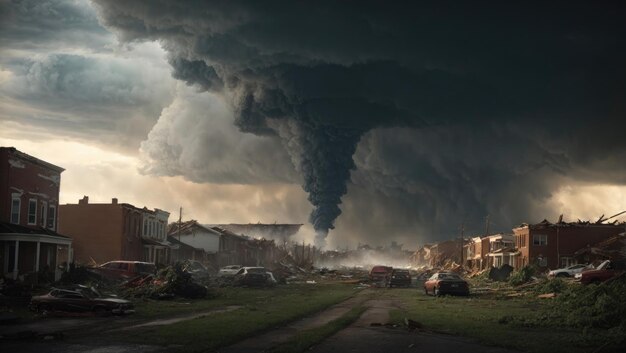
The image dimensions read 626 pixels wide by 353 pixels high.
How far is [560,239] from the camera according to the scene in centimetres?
8788

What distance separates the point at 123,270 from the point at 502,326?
104ft

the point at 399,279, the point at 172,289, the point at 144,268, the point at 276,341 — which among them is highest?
the point at 144,268

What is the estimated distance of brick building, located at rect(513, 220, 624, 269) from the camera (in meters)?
86.4

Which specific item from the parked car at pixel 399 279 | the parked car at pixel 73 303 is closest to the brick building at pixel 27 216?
the parked car at pixel 73 303

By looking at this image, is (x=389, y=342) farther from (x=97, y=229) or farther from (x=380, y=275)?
(x=97, y=229)

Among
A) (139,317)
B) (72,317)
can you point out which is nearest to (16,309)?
(72,317)

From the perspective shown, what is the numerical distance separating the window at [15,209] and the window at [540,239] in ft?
209

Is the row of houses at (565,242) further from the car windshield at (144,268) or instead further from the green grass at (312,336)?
the green grass at (312,336)

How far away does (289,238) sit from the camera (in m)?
157

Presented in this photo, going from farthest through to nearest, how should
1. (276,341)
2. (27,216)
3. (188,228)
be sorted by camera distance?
(188,228), (27,216), (276,341)

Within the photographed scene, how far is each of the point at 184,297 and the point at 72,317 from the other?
1317cm

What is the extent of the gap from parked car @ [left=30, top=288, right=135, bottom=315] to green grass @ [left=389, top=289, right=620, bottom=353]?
1103 cm

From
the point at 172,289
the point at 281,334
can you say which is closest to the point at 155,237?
the point at 172,289

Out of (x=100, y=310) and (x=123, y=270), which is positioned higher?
(x=123, y=270)
